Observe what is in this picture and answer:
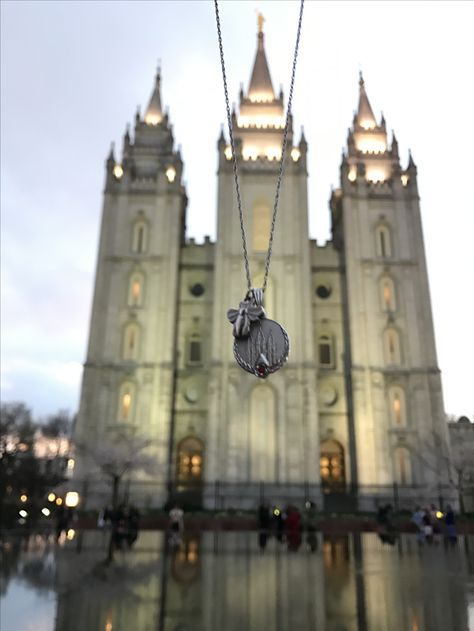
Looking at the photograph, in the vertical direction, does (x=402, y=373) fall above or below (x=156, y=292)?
below

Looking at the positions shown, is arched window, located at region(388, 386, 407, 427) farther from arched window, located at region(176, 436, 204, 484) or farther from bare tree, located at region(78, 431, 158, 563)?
bare tree, located at region(78, 431, 158, 563)

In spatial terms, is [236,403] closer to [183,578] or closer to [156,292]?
[156,292]

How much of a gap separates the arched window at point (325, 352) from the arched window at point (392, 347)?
4.12 m

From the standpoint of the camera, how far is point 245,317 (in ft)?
20.1

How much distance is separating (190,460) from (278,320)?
39.1ft

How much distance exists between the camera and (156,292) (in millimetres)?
40000

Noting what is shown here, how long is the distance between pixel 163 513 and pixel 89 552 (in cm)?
1531

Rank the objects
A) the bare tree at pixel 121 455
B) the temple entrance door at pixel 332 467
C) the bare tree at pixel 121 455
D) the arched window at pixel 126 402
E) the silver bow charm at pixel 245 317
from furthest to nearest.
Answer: the arched window at pixel 126 402
the temple entrance door at pixel 332 467
the bare tree at pixel 121 455
the bare tree at pixel 121 455
the silver bow charm at pixel 245 317

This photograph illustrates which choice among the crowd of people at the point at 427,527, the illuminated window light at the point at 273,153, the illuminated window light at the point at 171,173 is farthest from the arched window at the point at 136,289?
the crowd of people at the point at 427,527

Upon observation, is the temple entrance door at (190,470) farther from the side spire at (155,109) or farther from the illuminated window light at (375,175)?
the side spire at (155,109)

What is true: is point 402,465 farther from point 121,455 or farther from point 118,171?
point 118,171

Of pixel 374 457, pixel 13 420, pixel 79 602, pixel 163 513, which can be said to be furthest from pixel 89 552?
pixel 13 420

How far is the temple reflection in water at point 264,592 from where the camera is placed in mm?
5941

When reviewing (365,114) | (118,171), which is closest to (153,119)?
(118,171)
